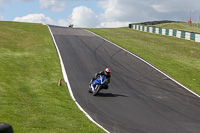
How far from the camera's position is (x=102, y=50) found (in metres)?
30.8

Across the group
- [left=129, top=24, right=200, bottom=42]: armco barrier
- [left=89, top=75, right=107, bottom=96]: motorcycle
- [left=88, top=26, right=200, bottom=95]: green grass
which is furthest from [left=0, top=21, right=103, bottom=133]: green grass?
[left=129, top=24, right=200, bottom=42]: armco barrier

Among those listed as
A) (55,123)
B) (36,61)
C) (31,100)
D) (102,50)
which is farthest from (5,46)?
(55,123)

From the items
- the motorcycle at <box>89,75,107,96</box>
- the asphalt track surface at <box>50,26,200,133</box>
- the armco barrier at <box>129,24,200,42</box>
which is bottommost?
the asphalt track surface at <box>50,26,200,133</box>

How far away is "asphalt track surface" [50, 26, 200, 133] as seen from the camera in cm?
1296

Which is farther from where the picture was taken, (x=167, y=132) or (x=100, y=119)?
(x=100, y=119)

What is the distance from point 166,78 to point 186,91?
9.45 ft

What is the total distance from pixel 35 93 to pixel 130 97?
551 cm

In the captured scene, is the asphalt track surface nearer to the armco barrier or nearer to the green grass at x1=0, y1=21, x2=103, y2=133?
the green grass at x1=0, y1=21, x2=103, y2=133

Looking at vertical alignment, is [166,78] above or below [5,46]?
below

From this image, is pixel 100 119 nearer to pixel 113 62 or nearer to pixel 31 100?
pixel 31 100

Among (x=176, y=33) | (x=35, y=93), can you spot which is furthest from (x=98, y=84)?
(x=176, y=33)

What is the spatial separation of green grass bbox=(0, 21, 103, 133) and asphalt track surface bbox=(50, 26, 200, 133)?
3.43ft

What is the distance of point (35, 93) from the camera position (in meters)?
16.7

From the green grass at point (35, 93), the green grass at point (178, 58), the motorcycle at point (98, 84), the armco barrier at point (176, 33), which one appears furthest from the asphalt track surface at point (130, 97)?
the armco barrier at point (176, 33)
